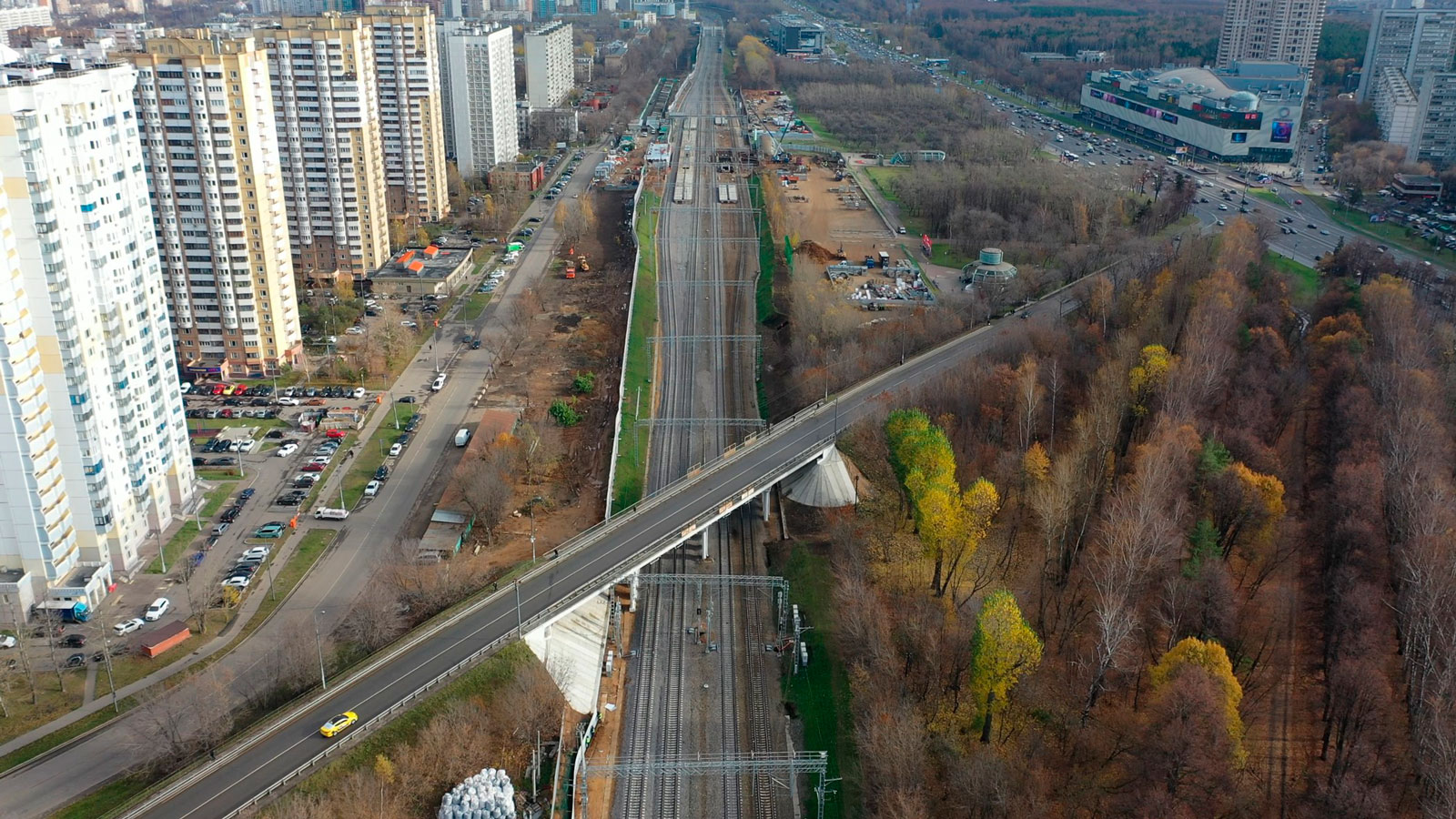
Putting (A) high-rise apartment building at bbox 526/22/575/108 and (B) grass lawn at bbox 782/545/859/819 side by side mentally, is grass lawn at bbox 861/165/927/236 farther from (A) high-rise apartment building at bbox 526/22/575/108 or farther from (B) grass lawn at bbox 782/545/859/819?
(B) grass lawn at bbox 782/545/859/819

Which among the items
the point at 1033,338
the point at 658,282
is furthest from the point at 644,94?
the point at 1033,338

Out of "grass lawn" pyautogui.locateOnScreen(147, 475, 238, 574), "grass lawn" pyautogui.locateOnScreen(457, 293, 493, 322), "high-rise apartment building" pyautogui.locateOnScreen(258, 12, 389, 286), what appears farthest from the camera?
"grass lawn" pyautogui.locateOnScreen(457, 293, 493, 322)

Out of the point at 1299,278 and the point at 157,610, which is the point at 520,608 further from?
the point at 1299,278

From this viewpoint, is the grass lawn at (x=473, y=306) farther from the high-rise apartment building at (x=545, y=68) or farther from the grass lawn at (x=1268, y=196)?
the grass lawn at (x=1268, y=196)

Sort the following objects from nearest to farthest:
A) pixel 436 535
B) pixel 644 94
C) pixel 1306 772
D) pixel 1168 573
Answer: pixel 1306 772
pixel 1168 573
pixel 436 535
pixel 644 94

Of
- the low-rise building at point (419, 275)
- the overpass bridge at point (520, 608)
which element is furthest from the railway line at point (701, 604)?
the low-rise building at point (419, 275)

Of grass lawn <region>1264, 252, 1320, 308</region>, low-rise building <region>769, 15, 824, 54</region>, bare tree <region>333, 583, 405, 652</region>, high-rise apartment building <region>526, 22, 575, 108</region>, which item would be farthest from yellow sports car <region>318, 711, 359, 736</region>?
low-rise building <region>769, 15, 824, 54</region>

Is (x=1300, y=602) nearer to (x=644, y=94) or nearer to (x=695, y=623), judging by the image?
(x=695, y=623)
